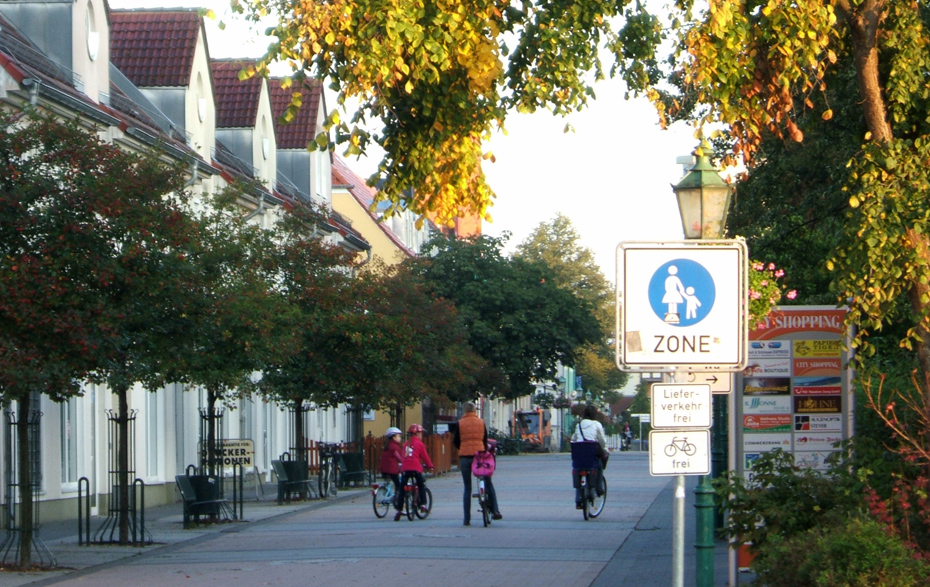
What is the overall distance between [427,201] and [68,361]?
597cm

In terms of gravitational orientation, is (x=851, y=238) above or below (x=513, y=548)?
above

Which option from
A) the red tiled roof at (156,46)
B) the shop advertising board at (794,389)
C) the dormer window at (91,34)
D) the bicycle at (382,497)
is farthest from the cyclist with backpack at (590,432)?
the red tiled roof at (156,46)

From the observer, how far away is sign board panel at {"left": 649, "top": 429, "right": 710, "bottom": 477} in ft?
20.5

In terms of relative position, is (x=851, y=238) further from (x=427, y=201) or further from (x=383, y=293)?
(x=383, y=293)

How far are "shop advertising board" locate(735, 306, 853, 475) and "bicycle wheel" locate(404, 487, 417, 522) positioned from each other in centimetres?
901

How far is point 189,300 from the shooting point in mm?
15664

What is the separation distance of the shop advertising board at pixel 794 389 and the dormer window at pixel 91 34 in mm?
16323

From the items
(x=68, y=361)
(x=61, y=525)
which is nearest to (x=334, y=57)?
(x=68, y=361)

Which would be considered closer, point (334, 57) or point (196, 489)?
point (334, 57)

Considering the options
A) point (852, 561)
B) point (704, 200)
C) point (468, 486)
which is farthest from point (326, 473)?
point (852, 561)

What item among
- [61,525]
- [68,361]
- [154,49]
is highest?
[154,49]

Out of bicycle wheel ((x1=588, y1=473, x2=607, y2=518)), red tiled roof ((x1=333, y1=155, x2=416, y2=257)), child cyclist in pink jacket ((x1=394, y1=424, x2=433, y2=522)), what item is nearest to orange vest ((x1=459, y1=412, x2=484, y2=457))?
child cyclist in pink jacket ((x1=394, y1=424, x2=433, y2=522))

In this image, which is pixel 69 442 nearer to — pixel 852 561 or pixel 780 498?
pixel 780 498

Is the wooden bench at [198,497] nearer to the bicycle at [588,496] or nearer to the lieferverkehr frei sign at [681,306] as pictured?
the bicycle at [588,496]
